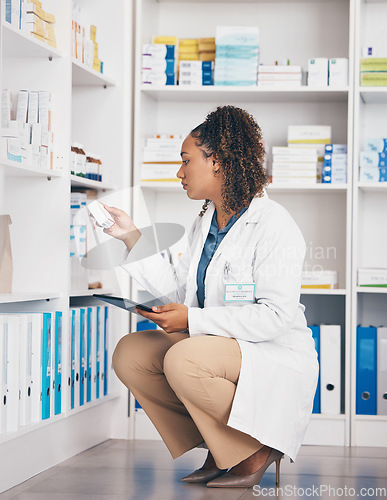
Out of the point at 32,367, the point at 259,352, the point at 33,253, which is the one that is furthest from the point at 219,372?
the point at 33,253

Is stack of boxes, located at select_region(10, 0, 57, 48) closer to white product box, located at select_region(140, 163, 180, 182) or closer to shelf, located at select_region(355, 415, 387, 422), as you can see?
white product box, located at select_region(140, 163, 180, 182)

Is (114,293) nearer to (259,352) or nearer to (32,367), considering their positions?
(32,367)

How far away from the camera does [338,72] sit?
3246mm

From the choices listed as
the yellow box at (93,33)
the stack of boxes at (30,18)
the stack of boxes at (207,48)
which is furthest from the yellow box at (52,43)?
the stack of boxes at (207,48)

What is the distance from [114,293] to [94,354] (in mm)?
306

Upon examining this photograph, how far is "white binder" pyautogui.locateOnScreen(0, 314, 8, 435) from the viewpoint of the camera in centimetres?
225

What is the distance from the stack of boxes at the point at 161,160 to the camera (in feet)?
11.0

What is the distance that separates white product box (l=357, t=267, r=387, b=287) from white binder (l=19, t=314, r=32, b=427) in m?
1.47

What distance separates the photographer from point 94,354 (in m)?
2.99

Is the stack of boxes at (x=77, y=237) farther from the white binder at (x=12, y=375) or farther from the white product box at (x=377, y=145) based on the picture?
the white product box at (x=377, y=145)

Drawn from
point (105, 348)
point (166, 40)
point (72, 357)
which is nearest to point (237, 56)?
point (166, 40)

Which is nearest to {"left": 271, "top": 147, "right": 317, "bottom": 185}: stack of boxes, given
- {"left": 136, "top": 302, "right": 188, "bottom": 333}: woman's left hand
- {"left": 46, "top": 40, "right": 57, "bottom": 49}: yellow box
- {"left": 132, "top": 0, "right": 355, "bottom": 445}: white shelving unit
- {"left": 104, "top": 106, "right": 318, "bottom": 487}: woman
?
{"left": 132, "top": 0, "right": 355, "bottom": 445}: white shelving unit

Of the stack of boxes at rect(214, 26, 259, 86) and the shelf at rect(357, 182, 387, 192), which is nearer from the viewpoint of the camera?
the shelf at rect(357, 182, 387, 192)

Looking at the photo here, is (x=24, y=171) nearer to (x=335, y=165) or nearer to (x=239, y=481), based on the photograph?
(x=239, y=481)
